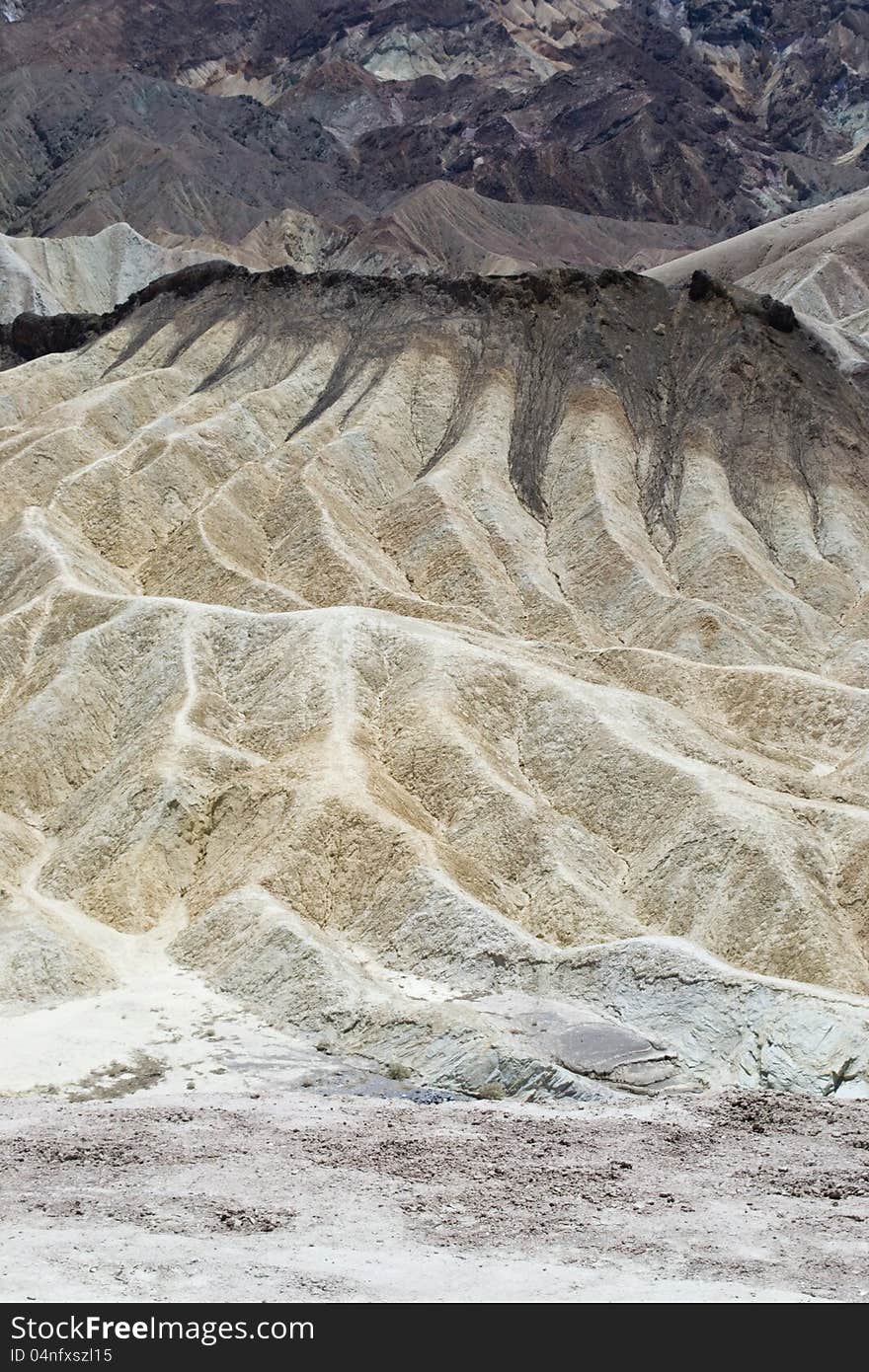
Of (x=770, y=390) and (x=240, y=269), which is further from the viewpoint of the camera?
(x=240, y=269)

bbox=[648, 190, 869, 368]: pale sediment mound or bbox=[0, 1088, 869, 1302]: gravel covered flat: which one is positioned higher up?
bbox=[0, 1088, 869, 1302]: gravel covered flat

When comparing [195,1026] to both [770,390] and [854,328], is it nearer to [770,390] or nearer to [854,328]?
[770,390]

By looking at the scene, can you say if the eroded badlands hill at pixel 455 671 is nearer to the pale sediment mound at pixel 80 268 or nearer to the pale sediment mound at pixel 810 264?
the pale sediment mound at pixel 80 268

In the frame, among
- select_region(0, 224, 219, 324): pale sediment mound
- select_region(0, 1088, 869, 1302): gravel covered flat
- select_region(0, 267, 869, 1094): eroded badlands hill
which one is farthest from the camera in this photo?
select_region(0, 224, 219, 324): pale sediment mound

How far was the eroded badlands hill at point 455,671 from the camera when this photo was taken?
4209 centimetres

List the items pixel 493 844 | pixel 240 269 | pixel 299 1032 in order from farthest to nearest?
pixel 240 269 → pixel 493 844 → pixel 299 1032

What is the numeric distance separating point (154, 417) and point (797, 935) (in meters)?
57.5

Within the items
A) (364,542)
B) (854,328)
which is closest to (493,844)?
(364,542)

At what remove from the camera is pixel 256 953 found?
42719 mm

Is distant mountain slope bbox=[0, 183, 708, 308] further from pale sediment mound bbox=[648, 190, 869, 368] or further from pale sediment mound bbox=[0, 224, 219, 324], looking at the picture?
pale sediment mound bbox=[648, 190, 869, 368]

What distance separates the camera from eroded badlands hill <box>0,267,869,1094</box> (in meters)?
42.1

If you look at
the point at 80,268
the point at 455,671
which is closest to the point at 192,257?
the point at 80,268

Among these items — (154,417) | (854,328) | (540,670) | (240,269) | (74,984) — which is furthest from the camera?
(854,328)

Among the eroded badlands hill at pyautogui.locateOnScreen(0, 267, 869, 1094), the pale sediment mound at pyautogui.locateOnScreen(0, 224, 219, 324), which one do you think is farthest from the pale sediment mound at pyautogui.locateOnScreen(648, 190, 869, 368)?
the pale sediment mound at pyautogui.locateOnScreen(0, 224, 219, 324)
